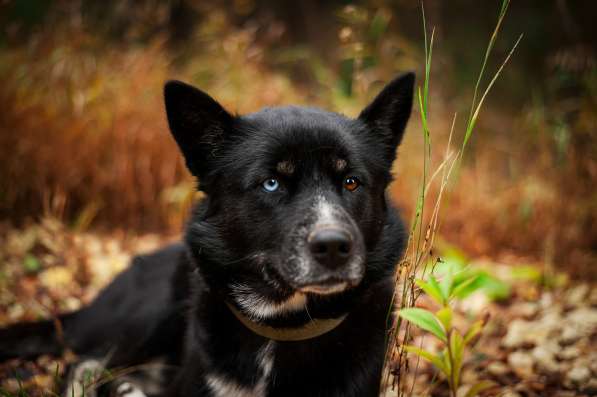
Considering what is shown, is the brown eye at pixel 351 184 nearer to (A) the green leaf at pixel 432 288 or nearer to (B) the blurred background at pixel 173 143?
(A) the green leaf at pixel 432 288

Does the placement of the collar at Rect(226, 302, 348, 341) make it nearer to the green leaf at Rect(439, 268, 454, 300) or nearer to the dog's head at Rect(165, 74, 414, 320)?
the dog's head at Rect(165, 74, 414, 320)

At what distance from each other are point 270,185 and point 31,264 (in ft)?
9.35

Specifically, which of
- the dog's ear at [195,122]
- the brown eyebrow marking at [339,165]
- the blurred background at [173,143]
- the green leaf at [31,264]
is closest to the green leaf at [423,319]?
the brown eyebrow marking at [339,165]

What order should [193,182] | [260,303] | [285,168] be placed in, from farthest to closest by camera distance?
[193,182]
[260,303]
[285,168]

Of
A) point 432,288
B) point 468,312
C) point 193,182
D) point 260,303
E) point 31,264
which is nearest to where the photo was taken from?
point 432,288

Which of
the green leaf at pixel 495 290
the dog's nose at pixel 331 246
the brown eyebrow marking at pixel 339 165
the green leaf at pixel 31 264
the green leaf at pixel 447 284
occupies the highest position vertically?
the brown eyebrow marking at pixel 339 165

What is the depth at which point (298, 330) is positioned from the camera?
2.35 meters

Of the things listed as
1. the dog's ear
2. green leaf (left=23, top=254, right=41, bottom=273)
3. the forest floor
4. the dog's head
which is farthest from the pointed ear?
green leaf (left=23, top=254, right=41, bottom=273)

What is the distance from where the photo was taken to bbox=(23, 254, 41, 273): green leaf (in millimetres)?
4230

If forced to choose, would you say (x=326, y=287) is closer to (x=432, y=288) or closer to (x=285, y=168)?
(x=432, y=288)

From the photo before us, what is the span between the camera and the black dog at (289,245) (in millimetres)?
2195

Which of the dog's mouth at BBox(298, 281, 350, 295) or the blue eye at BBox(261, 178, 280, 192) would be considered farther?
the blue eye at BBox(261, 178, 280, 192)

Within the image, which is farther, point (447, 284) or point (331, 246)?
point (447, 284)

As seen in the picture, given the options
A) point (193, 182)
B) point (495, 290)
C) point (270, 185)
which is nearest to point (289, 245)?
point (270, 185)
